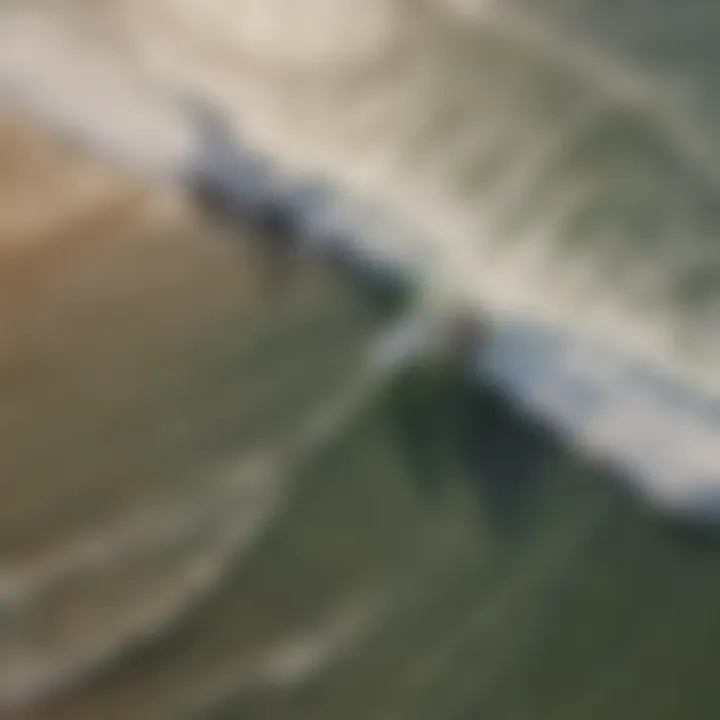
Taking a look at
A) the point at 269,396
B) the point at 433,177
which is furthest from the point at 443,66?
the point at 269,396

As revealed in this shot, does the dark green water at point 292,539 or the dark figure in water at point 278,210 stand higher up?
the dark figure in water at point 278,210

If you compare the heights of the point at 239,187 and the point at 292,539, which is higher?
the point at 239,187

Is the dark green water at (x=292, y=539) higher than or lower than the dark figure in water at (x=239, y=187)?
lower

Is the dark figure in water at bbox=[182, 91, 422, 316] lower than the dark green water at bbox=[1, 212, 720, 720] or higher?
higher

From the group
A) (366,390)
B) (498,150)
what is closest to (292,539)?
(366,390)

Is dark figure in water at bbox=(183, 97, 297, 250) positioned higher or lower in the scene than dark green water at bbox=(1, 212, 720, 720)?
higher

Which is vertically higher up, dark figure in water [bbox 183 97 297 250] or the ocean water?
dark figure in water [bbox 183 97 297 250]

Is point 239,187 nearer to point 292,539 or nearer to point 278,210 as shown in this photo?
point 278,210

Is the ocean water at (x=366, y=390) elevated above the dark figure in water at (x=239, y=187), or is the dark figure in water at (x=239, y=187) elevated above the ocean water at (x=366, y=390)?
the dark figure in water at (x=239, y=187)
